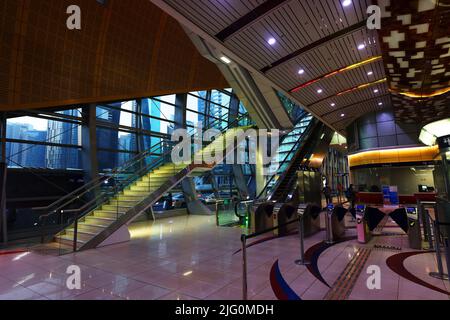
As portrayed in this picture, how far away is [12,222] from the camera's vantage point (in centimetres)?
741

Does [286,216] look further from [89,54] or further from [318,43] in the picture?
[89,54]

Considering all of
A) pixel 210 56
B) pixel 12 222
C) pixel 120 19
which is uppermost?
pixel 120 19

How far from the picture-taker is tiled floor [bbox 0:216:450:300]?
3514mm

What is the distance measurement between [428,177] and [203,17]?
15.6 meters

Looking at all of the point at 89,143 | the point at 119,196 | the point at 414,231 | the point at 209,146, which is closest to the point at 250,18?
the point at 414,231

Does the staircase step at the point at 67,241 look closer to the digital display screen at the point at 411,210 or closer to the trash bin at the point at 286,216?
the trash bin at the point at 286,216

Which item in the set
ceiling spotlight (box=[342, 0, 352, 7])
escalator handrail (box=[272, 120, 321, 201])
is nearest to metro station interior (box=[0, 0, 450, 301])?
ceiling spotlight (box=[342, 0, 352, 7])

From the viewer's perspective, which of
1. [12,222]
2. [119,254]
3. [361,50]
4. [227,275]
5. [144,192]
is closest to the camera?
[227,275]

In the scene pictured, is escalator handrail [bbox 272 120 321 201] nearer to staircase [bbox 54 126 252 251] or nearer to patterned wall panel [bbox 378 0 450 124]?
staircase [bbox 54 126 252 251]

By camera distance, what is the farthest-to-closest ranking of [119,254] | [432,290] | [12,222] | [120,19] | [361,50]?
[120,19] → [12,222] → [361,50] → [119,254] → [432,290]

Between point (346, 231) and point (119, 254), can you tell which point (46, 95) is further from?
point (346, 231)

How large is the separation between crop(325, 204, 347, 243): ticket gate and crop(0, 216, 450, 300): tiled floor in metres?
0.39
